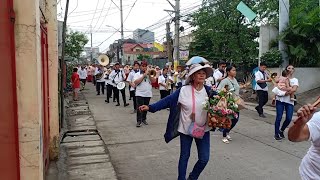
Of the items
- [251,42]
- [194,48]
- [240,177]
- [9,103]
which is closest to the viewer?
[9,103]

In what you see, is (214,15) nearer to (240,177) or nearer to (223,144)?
(223,144)

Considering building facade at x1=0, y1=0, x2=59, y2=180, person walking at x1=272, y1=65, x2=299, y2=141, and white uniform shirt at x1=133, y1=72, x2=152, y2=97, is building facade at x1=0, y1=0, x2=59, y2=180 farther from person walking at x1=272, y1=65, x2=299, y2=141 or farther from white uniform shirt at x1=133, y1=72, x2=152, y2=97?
white uniform shirt at x1=133, y1=72, x2=152, y2=97

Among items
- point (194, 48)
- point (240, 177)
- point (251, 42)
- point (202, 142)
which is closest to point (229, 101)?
point (202, 142)

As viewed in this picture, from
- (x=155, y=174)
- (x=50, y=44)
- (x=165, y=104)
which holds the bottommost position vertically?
(x=155, y=174)

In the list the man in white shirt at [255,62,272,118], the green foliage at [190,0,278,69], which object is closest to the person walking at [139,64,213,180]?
the man in white shirt at [255,62,272,118]

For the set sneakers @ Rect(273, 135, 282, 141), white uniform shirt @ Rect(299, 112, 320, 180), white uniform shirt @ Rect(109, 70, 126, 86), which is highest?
white uniform shirt @ Rect(109, 70, 126, 86)

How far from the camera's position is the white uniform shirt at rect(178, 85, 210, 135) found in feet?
15.6

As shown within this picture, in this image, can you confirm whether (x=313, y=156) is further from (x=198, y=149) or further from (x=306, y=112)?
(x=198, y=149)

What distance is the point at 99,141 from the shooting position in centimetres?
802

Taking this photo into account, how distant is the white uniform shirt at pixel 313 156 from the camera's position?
2.62 meters

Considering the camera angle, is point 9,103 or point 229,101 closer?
point 9,103

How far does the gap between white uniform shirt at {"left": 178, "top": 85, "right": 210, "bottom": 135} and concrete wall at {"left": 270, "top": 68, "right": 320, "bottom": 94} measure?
11.5 metres

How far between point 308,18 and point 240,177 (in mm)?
11395

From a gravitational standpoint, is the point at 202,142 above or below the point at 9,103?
below
